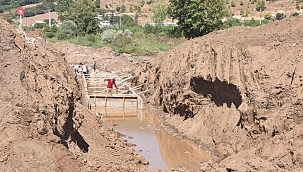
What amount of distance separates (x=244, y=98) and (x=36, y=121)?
8.44 meters

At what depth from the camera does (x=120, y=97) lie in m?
23.7

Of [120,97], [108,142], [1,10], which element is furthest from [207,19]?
[1,10]

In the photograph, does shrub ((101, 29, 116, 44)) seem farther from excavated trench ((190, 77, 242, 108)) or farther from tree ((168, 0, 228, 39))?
excavated trench ((190, 77, 242, 108))

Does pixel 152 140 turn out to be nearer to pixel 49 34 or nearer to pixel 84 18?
pixel 49 34

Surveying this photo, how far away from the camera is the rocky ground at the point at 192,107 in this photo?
9.95 m

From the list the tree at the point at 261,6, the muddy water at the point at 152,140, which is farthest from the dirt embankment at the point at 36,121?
the tree at the point at 261,6

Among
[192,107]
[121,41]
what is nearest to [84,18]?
[121,41]

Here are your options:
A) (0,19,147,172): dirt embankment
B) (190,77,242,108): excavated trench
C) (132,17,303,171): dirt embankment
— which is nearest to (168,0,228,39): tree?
(132,17,303,171): dirt embankment

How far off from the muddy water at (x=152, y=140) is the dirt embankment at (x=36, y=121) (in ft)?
7.42

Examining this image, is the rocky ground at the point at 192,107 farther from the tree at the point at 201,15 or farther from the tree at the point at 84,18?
the tree at the point at 84,18

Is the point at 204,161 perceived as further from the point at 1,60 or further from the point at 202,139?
the point at 1,60

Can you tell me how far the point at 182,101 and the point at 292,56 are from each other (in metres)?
6.25

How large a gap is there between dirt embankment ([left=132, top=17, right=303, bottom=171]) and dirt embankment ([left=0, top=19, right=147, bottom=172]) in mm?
3727

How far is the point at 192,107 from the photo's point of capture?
19562 millimetres
